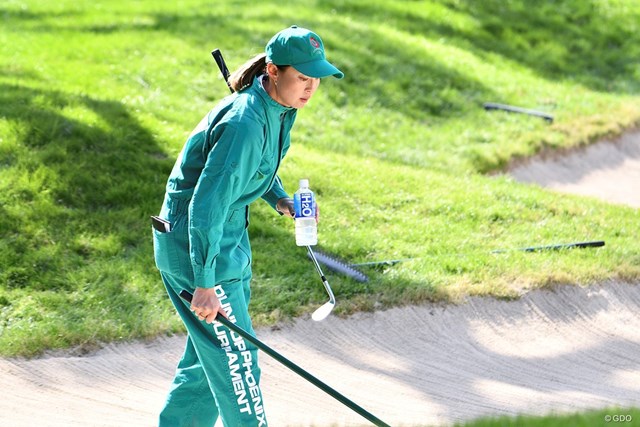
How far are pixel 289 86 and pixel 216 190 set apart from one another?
0.64 m

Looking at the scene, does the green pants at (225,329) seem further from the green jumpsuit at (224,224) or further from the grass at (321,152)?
the grass at (321,152)

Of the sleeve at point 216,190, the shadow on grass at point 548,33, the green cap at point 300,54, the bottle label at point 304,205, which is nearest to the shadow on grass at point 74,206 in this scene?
the bottle label at point 304,205

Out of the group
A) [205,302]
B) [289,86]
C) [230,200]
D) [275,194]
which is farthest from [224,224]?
[275,194]

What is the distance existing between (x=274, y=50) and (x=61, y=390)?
3135 millimetres

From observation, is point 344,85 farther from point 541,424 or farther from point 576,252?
point 541,424

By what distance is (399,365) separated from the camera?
7250mm

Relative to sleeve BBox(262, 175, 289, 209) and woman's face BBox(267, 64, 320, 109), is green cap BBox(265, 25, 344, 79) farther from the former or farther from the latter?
sleeve BBox(262, 175, 289, 209)

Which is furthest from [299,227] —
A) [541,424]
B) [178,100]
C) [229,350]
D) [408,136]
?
[408,136]

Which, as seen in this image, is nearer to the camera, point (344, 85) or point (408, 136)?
point (408, 136)

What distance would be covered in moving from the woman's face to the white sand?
7.55ft

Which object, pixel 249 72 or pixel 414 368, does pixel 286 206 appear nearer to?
pixel 249 72

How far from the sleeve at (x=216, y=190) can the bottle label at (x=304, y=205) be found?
948mm

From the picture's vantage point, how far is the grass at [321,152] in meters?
7.88

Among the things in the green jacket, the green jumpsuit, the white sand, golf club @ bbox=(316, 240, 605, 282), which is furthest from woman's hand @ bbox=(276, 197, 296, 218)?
golf club @ bbox=(316, 240, 605, 282)
